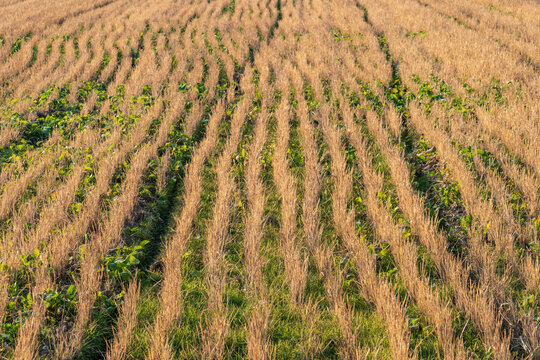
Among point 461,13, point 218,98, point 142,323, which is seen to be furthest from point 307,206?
point 461,13

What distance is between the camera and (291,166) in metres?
5.68

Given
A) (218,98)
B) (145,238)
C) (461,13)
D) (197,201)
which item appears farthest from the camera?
(461,13)

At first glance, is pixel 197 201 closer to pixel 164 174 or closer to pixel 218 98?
pixel 164 174

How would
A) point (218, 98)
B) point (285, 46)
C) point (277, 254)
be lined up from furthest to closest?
point (285, 46) → point (218, 98) → point (277, 254)

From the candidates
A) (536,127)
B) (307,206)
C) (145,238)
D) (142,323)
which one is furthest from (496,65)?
(142,323)

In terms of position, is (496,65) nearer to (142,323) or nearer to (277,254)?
(277,254)

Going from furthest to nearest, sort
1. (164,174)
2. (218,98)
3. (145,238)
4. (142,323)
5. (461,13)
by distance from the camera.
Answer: (461,13) → (218,98) → (164,174) → (145,238) → (142,323)

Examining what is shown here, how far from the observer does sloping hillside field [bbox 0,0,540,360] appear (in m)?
2.80

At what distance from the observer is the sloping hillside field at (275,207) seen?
9.20 ft

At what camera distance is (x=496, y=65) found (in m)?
8.90

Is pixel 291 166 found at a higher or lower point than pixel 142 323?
lower

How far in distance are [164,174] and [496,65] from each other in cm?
816

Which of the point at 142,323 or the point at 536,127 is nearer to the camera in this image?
the point at 142,323

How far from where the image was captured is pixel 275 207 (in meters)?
4.70
